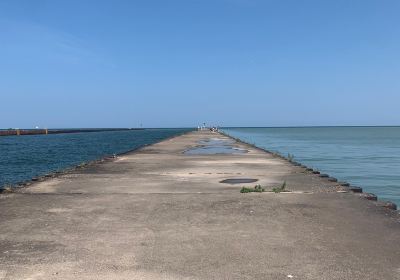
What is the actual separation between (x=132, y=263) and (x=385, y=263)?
3.41 m

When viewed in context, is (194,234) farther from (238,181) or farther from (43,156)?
(43,156)

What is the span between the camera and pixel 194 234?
7.67 m

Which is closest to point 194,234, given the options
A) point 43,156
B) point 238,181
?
point 238,181

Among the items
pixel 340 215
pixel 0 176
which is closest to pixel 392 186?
pixel 340 215

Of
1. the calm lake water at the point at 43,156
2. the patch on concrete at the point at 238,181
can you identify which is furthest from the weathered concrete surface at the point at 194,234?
the calm lake water at the point at 43,156

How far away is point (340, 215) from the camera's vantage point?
9227 millimetres

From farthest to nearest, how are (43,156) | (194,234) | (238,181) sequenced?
(43,156) < (238,181) < (194,234)

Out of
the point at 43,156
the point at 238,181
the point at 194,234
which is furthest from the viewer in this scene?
the point at 43,156

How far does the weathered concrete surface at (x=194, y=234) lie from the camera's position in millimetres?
5922

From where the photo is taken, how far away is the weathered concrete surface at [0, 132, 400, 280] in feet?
19.4

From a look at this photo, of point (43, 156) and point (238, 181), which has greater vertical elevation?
point (238, 181)

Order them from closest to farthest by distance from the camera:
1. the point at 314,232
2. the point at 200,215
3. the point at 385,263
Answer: the point at 385,263 → the point at 314,232 → the point at 200,215

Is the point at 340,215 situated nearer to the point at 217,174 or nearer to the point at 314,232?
the point at 314,232

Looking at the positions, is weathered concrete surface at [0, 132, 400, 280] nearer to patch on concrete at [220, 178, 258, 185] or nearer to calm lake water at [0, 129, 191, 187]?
patch on concrete at [220, 178, 258, 185]
